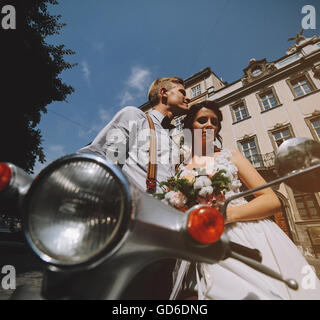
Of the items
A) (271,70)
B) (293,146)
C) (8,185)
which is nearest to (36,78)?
(8,185)

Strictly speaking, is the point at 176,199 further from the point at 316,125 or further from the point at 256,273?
the point at 316,125

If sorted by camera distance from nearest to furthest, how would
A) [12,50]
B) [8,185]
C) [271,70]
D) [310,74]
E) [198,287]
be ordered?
[8,185], [198,287], [12,50], [310,74], [271,70]

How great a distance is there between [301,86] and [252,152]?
17.7 ft

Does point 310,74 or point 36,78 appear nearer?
point 36,78

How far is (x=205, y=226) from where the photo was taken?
52cm

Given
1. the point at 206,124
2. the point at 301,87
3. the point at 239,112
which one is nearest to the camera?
the point at 206,124

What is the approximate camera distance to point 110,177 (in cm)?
55

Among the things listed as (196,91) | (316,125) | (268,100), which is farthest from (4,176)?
(196,91)

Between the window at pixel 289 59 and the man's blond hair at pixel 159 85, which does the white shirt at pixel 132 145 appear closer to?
the man's blond hair at pixel 159 85

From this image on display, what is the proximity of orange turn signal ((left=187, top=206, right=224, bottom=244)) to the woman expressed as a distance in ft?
1.99

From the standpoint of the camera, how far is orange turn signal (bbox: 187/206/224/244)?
51 centimetres
